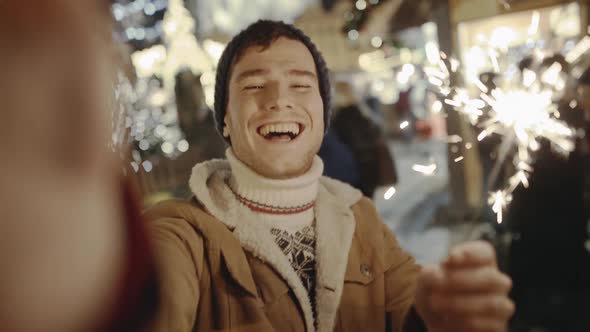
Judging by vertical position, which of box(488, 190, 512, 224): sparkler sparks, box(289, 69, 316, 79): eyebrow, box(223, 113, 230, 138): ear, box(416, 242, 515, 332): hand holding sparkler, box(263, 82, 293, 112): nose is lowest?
box(416, 242, 515, 332): hand holding sparkler

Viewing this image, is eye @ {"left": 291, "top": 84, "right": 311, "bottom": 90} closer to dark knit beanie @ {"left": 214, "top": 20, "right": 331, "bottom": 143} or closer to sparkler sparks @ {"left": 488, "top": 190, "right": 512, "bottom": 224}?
dark knit beanie @ {"left": 214, "top": 20, "right": 331, "bottom": 143}

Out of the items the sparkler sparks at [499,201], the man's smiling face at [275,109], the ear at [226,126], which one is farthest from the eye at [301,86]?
the sparkler sparks at [499,201]

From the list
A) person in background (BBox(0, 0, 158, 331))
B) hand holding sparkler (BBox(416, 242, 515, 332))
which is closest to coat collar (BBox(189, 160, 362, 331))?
hand holding sparkler (BBox(416, 242, 515, 332))

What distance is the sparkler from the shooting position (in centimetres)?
115

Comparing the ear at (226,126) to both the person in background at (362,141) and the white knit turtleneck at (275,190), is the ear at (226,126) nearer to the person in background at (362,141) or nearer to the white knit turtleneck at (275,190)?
the white knit turtleneck at (275,190)

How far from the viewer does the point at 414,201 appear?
1249 mm

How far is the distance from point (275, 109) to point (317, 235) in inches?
10.7

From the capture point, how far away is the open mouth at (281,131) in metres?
0.92

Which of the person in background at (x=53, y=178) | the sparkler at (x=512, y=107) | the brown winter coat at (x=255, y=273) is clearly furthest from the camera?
the sparkler at (x=512, y=107)

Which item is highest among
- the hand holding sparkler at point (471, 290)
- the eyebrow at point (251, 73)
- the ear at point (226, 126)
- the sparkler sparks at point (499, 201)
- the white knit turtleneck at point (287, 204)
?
the eyebrow at point (251, 73)

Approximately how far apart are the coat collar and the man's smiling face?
0.28 ft

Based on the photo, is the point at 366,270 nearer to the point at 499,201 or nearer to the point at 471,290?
the point at 471,290

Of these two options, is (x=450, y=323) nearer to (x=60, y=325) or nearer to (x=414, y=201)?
(x=414, y=201)

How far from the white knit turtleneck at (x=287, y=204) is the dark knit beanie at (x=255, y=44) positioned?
113mm
